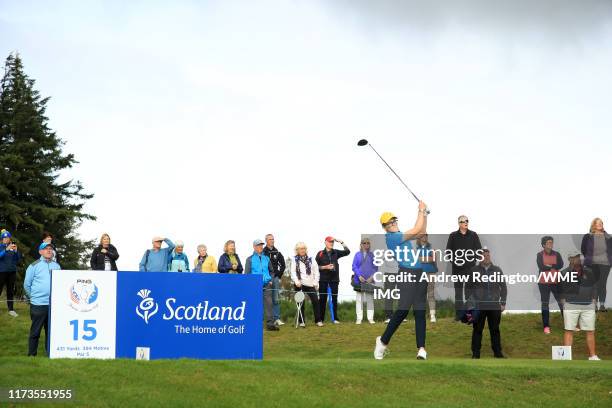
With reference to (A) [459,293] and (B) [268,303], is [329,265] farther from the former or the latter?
(A) [459,293]

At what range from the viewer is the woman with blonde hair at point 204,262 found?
2445cm

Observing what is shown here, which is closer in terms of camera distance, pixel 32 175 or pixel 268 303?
pixel 268 303

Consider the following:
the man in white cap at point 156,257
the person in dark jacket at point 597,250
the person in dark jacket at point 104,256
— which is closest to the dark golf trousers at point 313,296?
the man in white cap at point 156,257

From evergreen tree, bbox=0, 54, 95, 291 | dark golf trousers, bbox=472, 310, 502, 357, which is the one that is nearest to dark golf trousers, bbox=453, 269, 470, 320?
dark golf trousers, bbox=472, 310, 502, 357

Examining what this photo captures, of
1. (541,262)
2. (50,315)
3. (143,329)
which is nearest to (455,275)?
(541,262)

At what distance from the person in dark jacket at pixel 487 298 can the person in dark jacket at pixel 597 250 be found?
196 centimetres

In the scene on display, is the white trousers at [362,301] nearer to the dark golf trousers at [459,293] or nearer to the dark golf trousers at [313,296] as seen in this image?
the dark golf trousers at [313,296]

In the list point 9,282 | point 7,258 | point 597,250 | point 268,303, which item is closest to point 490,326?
point 597,250

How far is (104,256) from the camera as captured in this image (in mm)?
23625

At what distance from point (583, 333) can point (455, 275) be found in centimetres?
572

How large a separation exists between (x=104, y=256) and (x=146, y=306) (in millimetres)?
5709

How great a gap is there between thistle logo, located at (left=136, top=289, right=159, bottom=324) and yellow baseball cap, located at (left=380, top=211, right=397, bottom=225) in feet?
15.0

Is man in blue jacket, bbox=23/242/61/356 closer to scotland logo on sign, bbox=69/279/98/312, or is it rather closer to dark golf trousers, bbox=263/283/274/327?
scotland logo on sign, bbox=69/279/98/312

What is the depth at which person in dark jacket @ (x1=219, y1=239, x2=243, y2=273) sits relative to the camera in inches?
945
